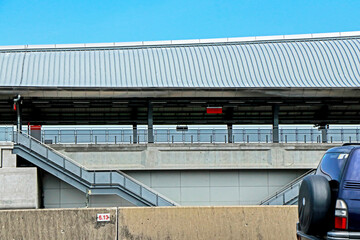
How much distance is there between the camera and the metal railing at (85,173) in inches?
1187

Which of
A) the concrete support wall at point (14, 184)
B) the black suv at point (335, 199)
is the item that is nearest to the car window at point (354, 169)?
the black suv at point (335, 199)

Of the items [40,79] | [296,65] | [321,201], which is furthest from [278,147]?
[321,201]

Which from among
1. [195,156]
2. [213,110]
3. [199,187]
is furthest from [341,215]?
[213,110]

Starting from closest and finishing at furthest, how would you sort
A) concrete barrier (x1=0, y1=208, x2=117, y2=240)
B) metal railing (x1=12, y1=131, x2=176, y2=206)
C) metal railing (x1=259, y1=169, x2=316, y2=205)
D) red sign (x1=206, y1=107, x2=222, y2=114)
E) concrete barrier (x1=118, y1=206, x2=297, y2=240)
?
concrete barrier (x1=0, y1=208, x2=117, y2=240), concrete barrier (x1=118, y1=206, x2=297, y2=240), metal railing (x1=259, y1=169, x2=316, y2=205), metal railing (x1=12, y1=131, x2=176, y2=206), red sign (x1=206, y1=107, x2=222, y2=114)

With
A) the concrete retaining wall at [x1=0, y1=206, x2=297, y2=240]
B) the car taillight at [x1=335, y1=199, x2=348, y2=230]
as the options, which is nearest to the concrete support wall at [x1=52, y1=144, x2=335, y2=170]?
the concrete retaining wall at [x1=0, y1=206, x2=297, y2=240]

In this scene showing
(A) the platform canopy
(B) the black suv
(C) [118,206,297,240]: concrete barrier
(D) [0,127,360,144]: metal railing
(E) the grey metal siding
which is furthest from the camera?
(E) the grey metal siding

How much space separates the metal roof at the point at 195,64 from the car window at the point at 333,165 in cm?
2422

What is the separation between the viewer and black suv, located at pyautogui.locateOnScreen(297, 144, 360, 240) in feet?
28.1

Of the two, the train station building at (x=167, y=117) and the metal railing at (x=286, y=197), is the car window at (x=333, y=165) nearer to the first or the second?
the metal railing at (x=286, y=197)

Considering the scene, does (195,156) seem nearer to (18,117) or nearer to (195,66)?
(195,66)

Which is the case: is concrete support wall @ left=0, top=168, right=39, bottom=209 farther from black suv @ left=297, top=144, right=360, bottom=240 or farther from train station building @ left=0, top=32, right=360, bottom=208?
black suv @ left=297, top=144, right=360, bottom=240

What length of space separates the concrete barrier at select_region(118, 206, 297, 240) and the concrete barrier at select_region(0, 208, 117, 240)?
51 centimetres

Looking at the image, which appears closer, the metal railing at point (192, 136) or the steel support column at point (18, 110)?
the metal railing at point (192, 136)

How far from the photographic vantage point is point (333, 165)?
959 centimetres
